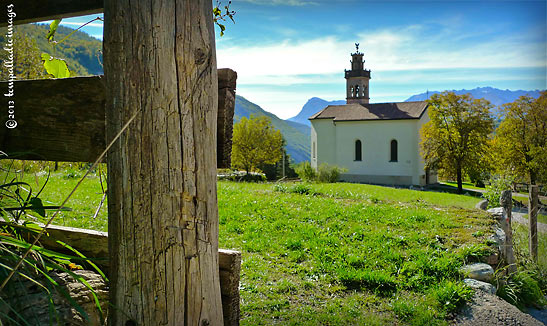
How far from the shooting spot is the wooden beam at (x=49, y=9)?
1.33 m

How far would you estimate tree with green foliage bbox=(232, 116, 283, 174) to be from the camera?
36781 mm

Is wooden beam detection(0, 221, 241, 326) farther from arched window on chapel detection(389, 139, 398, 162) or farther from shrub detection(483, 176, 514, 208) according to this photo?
arched window on chapel detection(389, 139, 398, 162)

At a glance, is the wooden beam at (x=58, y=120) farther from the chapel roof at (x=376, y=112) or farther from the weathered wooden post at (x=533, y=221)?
the chapel roof at (x=376, y=112)

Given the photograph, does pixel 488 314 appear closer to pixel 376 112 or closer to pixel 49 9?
pixel 49 9

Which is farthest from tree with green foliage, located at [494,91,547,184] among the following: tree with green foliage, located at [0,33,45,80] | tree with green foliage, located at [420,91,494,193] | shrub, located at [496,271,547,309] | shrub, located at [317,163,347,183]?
tree with green foliage, located at [0,33,45,80]

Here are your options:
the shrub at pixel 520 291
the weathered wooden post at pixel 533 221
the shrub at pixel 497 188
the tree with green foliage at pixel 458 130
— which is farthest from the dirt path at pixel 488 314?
the tree with green foliage at pixel 458 130

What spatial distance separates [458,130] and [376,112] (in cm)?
781

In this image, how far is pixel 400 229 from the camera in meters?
6.39

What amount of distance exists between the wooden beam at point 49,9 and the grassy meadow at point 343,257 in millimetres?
920

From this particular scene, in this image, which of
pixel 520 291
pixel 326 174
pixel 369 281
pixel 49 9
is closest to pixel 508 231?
pixel 520 291

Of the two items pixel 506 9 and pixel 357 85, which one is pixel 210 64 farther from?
pixel 357 85

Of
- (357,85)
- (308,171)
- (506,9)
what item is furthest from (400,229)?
(357,85)

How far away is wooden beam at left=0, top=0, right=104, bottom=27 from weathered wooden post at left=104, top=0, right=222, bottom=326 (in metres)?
0.22

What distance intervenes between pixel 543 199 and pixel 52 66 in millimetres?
13629
